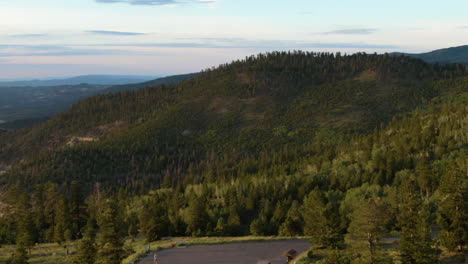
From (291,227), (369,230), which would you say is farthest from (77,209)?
(369,230)

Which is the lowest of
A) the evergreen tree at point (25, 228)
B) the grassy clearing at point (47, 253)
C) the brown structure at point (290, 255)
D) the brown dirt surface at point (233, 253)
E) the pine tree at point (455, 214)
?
→ the grassy clearing at point (47, 253)

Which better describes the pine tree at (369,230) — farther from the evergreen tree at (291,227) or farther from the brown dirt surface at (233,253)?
the evergreen tree at (291,227)

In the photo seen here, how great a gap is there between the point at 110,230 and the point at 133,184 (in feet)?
344

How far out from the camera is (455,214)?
46.4 metres

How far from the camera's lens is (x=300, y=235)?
216 ft

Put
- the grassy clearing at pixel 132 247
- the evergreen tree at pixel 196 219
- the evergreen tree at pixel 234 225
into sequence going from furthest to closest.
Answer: the evergreen tree at pixel 234 225, the evergreen tree at pixel 196 219, the grassy clearing at pixel 132 247

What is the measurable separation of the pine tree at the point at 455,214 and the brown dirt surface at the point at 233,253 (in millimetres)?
16201

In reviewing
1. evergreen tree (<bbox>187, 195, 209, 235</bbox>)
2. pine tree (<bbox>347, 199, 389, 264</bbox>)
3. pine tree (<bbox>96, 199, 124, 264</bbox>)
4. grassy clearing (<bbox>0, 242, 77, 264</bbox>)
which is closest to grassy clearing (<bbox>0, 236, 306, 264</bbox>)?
grassy clearing (<bbox>0, 242, 77, 264</bbox>)

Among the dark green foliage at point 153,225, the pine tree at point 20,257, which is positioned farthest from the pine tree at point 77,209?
the pine tree at point 20,257

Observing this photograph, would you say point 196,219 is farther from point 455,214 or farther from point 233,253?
point 455,214

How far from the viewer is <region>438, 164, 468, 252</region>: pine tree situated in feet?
147

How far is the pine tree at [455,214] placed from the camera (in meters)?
44.8

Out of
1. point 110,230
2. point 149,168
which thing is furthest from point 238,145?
point 110,230

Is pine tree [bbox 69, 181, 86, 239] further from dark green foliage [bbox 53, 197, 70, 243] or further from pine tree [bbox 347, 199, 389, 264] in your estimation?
pine tree [bbox 347, 199, 389, 264]
